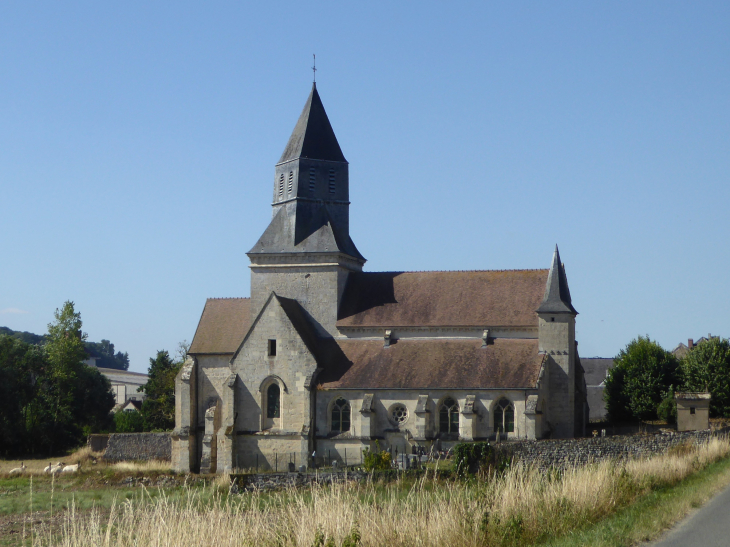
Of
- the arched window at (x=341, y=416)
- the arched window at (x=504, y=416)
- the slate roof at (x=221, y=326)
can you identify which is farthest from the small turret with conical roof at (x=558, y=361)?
the slate roof at (x=221, y=326)

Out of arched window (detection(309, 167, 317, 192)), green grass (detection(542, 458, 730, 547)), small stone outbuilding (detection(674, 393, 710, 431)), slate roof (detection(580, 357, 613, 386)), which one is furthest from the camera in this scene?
slate roof (detection(580, 357, 613, 386))

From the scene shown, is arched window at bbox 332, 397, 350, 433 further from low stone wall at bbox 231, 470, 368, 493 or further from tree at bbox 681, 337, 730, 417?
tree at bbox 681, 337, 730, 417

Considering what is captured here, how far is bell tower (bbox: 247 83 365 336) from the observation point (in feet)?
133

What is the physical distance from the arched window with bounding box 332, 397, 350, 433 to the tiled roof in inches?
32.3

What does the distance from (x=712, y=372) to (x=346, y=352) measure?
18.9 metres

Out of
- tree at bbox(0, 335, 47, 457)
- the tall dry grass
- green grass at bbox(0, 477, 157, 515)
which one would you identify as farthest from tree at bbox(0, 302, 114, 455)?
the tall dry grass

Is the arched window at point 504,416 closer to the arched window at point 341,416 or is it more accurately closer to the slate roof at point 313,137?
the arched window at point 341,416

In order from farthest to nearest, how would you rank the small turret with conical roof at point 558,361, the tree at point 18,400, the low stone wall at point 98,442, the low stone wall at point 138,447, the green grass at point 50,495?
1. the tree at point 18,400
2. the low stone wall at point 98,442
3. the low stone wall at point 138,447
4. the small turret with conical roof at point 558,361
5. the green grass at point 50,495

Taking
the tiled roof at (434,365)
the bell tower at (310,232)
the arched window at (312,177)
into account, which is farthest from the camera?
the arched window at (312,177)

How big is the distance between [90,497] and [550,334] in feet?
64.8

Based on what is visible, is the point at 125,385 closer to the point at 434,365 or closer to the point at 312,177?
the point at 312,177

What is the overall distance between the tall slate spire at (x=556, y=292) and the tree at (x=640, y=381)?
878cm

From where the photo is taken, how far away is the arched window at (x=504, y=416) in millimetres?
35469

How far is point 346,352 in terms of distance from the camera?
1544 inches
